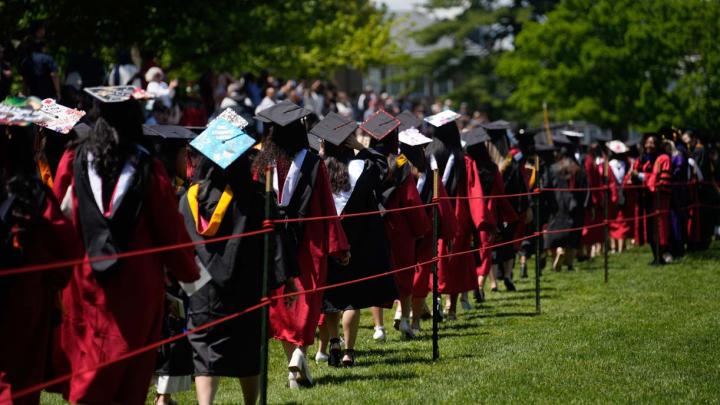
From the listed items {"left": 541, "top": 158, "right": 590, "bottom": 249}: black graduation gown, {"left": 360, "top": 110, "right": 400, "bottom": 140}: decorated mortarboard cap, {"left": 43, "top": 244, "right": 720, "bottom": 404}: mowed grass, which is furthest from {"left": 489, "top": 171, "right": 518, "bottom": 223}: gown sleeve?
{"left": 541, "top": 158, "right": 590, "bottom": 249}: black graduation gown

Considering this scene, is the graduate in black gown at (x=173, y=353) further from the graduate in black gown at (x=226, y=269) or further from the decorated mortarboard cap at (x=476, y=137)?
the decorated mortarboard cap at (x=476, y=137)

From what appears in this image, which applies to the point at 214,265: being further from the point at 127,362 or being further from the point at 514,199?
the point at 514,199

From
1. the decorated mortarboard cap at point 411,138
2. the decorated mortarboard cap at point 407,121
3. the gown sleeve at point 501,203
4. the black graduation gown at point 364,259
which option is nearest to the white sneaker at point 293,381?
the black graduation gown at point 364,259

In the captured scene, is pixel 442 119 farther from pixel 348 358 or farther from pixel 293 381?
pixel 293 381

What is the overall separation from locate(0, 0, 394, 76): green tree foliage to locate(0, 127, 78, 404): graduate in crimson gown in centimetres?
1434

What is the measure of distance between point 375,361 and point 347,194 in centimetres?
146

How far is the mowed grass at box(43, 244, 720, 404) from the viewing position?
8.54m

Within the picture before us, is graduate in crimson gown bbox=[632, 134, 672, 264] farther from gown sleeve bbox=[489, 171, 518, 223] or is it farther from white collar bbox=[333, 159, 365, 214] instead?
white collar bbox=[333, 159, 365, 214]

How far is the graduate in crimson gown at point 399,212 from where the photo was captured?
1120 cm

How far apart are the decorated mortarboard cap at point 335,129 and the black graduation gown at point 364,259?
1.37 ft

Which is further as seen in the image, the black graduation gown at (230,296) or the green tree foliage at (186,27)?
the green tree foliage at (186,27)

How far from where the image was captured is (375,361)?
1020cm

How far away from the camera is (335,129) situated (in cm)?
988

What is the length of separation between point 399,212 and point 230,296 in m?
4.23
